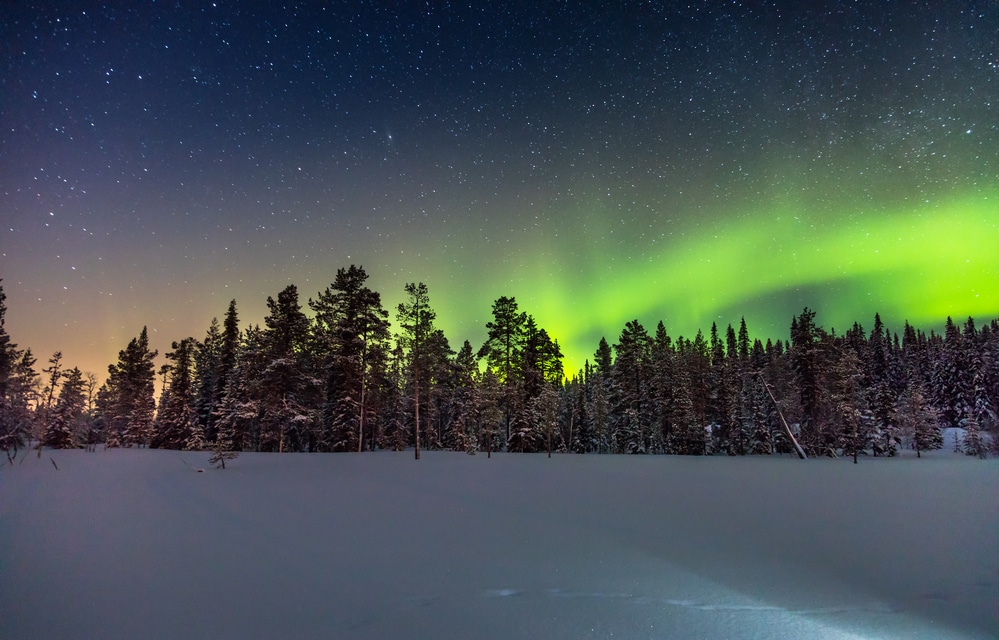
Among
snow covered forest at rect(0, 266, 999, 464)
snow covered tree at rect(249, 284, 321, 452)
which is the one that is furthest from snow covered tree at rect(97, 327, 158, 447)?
snow covered tree at rect(249, 284, 321, 452)

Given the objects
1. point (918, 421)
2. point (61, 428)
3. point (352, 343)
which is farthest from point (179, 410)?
point (918, 421)

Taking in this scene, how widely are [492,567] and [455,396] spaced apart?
4687 centimetres

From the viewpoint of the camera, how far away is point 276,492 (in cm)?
1314

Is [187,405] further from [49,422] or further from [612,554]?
[612,554]

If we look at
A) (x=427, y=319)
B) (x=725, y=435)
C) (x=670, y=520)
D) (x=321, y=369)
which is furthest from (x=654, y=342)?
(x=670, y=520)

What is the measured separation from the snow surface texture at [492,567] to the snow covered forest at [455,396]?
20.5 meters

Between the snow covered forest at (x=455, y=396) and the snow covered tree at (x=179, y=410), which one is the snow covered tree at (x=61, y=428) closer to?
the snow covered forest at (x=455, y=396)

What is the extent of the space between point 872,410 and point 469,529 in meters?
53.6

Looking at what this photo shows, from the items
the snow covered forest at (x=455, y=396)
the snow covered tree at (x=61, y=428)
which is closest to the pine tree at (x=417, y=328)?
the snow covered forest at (x=455, y=396)

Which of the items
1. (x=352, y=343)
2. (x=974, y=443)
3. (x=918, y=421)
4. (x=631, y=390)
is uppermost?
(x=352, y=343)

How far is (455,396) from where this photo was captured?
52.3 metres

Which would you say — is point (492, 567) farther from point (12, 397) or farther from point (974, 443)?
point (974, 443)

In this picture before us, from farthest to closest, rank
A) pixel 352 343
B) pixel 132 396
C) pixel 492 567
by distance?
pixel 132 396 < pixel 352 343 < pixel 492 567

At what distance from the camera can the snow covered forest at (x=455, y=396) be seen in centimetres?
3662
